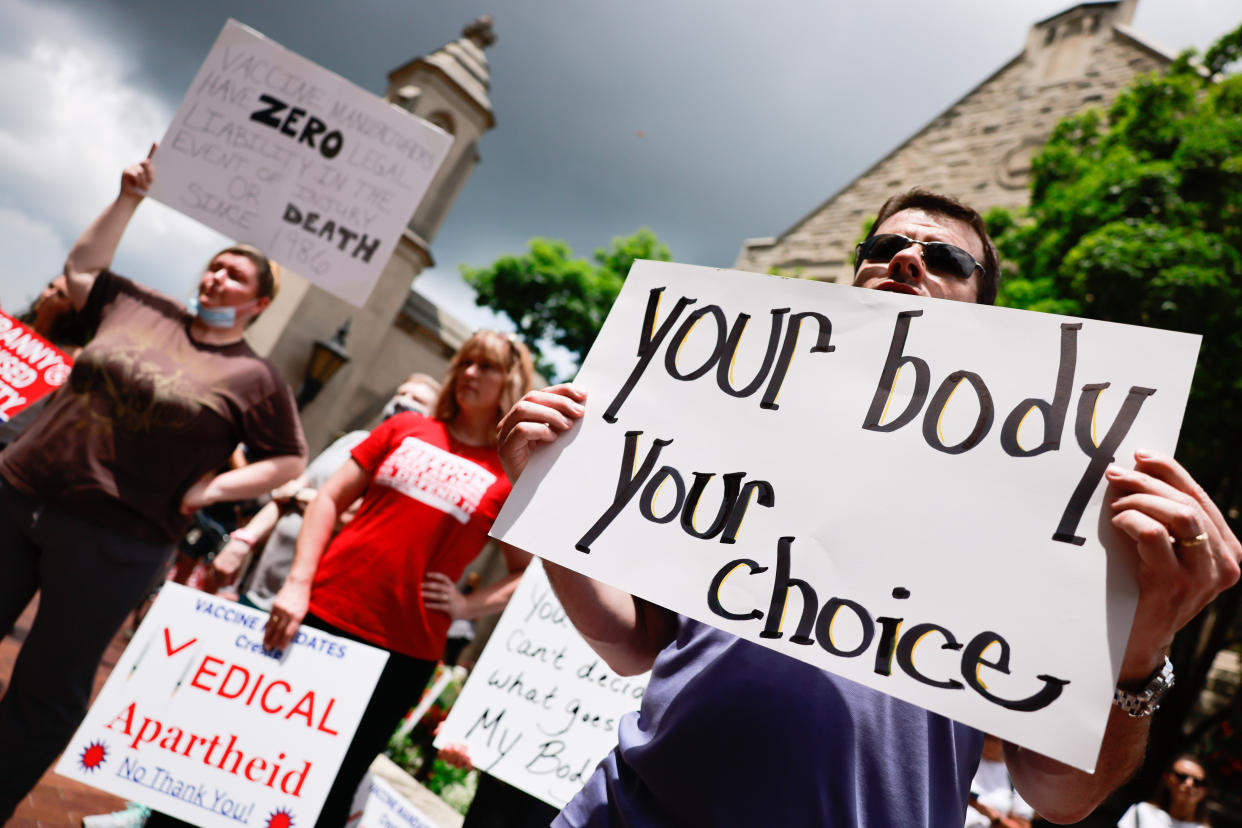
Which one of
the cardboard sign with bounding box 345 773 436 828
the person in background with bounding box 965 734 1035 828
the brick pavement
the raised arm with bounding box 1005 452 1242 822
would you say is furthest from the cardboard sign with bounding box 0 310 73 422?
the person in background with bounding box 965 734 1035 828

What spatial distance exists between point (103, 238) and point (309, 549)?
126cm

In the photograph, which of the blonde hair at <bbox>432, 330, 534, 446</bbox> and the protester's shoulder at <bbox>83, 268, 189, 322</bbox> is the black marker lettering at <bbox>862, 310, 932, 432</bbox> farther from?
the protester's shoulder at <bbox>83, 268, 189, 322</bbox>

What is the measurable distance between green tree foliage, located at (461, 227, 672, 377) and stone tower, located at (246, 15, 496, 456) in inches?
411

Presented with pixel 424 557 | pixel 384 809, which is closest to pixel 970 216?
pixel 424 557

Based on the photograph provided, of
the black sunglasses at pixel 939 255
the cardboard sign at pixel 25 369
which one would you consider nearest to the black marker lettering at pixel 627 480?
the black sunglasses at pixel 939 255

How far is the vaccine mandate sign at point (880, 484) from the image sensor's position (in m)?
0.94

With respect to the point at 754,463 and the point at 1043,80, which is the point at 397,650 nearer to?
the point at 754,463

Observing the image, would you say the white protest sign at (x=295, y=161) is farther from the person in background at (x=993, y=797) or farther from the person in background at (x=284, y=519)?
the person in background at (x=993, y=797)

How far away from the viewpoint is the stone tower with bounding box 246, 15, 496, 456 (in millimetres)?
12281

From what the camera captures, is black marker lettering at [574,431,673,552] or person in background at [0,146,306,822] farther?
person in background at [0,146,306,822]

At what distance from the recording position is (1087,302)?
7.10 metres

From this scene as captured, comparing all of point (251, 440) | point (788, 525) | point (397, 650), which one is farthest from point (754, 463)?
point (251, 440)

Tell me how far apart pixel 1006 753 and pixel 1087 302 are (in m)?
7.27

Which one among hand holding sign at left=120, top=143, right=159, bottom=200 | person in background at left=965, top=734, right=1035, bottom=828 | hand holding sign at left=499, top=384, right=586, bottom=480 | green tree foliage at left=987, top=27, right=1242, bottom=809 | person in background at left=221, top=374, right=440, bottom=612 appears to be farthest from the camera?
green tree foliage at left=987, top=27, right=1242, bottom=809
